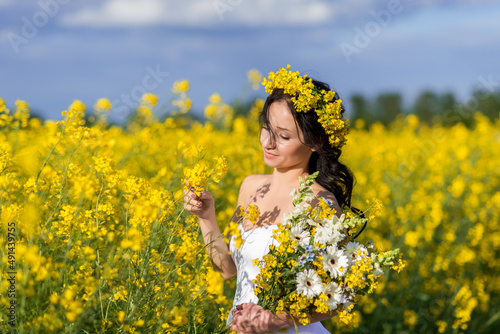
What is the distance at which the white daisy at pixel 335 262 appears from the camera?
5.37ft

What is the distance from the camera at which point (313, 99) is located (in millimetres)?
1975

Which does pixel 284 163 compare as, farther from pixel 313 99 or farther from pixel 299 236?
pixel 299 236

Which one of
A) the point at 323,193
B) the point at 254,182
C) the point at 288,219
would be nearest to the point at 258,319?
the point at 288,219

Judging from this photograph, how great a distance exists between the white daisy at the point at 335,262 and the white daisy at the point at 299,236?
7 centimetres

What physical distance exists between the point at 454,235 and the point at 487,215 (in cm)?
72

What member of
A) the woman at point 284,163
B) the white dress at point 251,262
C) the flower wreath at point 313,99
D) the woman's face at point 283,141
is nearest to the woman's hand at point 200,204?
the woman at point 284,163

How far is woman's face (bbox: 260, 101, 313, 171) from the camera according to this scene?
198 centimetres

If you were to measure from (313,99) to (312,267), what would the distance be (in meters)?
0.67

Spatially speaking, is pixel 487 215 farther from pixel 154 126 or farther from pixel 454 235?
pixel 154 126

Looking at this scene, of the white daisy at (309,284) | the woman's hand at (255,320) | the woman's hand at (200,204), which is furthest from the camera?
the woman's hand at (200,204)

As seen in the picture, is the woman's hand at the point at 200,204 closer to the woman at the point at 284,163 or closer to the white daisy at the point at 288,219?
the woman at the point at 284,163

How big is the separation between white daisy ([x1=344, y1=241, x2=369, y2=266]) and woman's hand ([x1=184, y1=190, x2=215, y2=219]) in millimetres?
548

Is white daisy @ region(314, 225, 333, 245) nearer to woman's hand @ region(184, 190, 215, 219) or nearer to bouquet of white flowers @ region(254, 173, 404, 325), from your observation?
bouquet of white flowers @ region(254, 173, 404, 325)

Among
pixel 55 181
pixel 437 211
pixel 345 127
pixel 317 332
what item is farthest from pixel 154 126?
pixel 437 211
